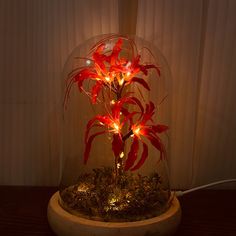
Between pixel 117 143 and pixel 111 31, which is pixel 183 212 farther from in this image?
pixel 111 31

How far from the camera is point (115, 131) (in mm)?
670

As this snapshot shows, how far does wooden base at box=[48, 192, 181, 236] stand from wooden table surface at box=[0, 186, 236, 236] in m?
0.06

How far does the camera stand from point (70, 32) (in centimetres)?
88

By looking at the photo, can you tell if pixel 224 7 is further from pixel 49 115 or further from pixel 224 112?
pixel 49 115

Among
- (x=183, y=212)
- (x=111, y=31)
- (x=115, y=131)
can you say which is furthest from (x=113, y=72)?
(x=183, y=212)

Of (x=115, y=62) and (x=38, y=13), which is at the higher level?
(x=38, y=13)

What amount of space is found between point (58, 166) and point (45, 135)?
0.31 ft

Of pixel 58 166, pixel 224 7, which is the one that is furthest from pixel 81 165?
pixel 224 7

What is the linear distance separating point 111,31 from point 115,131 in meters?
0.32

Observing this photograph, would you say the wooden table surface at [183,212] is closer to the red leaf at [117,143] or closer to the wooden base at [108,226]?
the wooden base at [108,226]

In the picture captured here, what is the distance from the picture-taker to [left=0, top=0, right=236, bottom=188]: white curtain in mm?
869

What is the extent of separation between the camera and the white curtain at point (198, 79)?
867mm

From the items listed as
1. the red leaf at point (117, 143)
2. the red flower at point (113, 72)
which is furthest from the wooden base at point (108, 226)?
the red flower at point (113, 72)

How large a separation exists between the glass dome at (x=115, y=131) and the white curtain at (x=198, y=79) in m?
0.06
